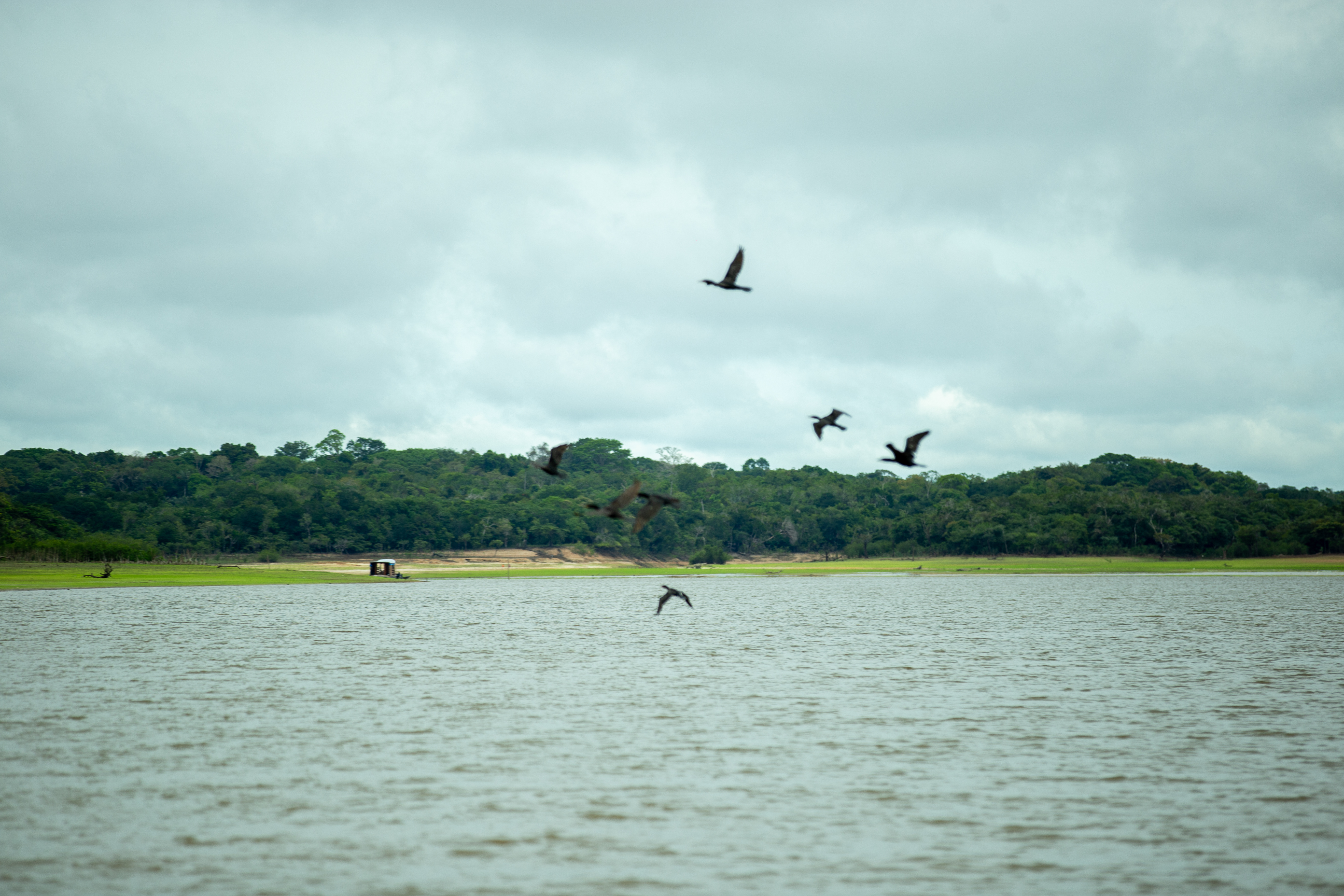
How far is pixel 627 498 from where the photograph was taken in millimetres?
17062

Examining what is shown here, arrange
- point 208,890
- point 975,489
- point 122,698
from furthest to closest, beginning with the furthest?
point 975,489 < point 122,698 < point 208,890

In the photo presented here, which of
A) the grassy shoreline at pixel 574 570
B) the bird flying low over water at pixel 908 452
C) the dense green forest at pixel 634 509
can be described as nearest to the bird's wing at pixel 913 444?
the bird flying low over water at pixel 908 452

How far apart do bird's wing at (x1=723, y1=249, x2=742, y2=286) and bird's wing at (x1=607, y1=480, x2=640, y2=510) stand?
4.95m

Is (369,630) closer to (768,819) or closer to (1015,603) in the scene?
(768,819)

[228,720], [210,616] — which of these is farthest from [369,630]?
[228,720]

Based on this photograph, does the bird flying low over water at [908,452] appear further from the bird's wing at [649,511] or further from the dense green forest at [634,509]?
the dense green forest at [634,509]

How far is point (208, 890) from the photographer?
14.1 meters

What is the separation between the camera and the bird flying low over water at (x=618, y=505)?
55.4ft

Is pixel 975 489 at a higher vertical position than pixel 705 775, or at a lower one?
higher

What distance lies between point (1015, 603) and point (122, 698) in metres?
60.4

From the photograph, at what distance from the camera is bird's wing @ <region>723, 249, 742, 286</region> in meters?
20.2

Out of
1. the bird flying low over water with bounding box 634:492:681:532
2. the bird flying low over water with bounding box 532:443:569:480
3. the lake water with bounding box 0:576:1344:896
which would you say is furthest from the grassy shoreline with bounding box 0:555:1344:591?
the bird flying low over water with bounding box 634:492:681:532

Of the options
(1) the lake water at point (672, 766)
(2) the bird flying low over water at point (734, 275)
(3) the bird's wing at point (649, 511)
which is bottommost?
(1) the lake water at point (672, 766)

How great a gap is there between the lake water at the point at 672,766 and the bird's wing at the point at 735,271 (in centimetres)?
976
